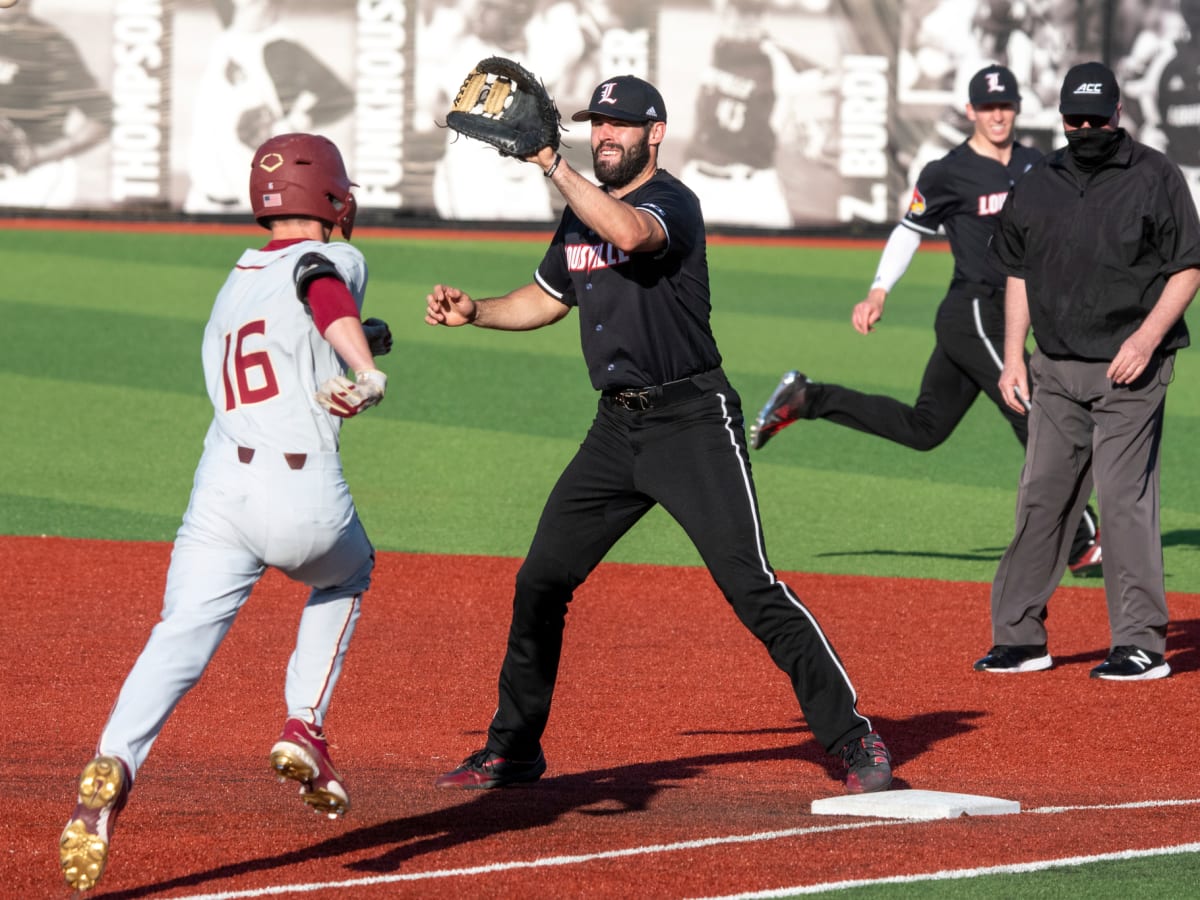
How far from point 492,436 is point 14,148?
1539cm

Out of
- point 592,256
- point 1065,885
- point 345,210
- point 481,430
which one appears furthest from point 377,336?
point 481,430

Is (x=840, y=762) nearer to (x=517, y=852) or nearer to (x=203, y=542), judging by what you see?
(x=517, y=852)

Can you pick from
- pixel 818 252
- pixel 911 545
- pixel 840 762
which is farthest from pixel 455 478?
pixel 818 252

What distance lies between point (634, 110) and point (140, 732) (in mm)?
2392

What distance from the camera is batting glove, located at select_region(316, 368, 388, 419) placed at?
4762 mm

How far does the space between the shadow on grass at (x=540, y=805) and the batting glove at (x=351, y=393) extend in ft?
4.03

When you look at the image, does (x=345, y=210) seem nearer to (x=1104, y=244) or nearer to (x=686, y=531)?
(x=686, y=531)

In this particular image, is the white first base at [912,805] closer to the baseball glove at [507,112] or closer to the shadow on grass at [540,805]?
the shadow on grass at [540,805]

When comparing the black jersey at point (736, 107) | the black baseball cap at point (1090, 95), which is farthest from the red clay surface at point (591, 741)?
the black jersey at point (736, 107)

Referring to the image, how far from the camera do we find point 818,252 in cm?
2839

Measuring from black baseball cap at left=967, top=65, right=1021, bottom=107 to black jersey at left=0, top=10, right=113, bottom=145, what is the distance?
19.9 meters

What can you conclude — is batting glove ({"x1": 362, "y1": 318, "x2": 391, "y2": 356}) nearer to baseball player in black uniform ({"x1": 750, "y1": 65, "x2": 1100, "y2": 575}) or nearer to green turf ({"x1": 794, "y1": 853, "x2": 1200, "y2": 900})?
green turf ({"x1": 794, "y1": 853, "x2": 1200, "y2": 900})

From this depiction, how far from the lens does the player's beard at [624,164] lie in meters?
6.15

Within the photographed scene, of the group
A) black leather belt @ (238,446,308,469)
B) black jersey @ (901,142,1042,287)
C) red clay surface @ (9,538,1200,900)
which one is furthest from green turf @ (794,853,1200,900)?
black jersey @ (901,142,1042,287)
